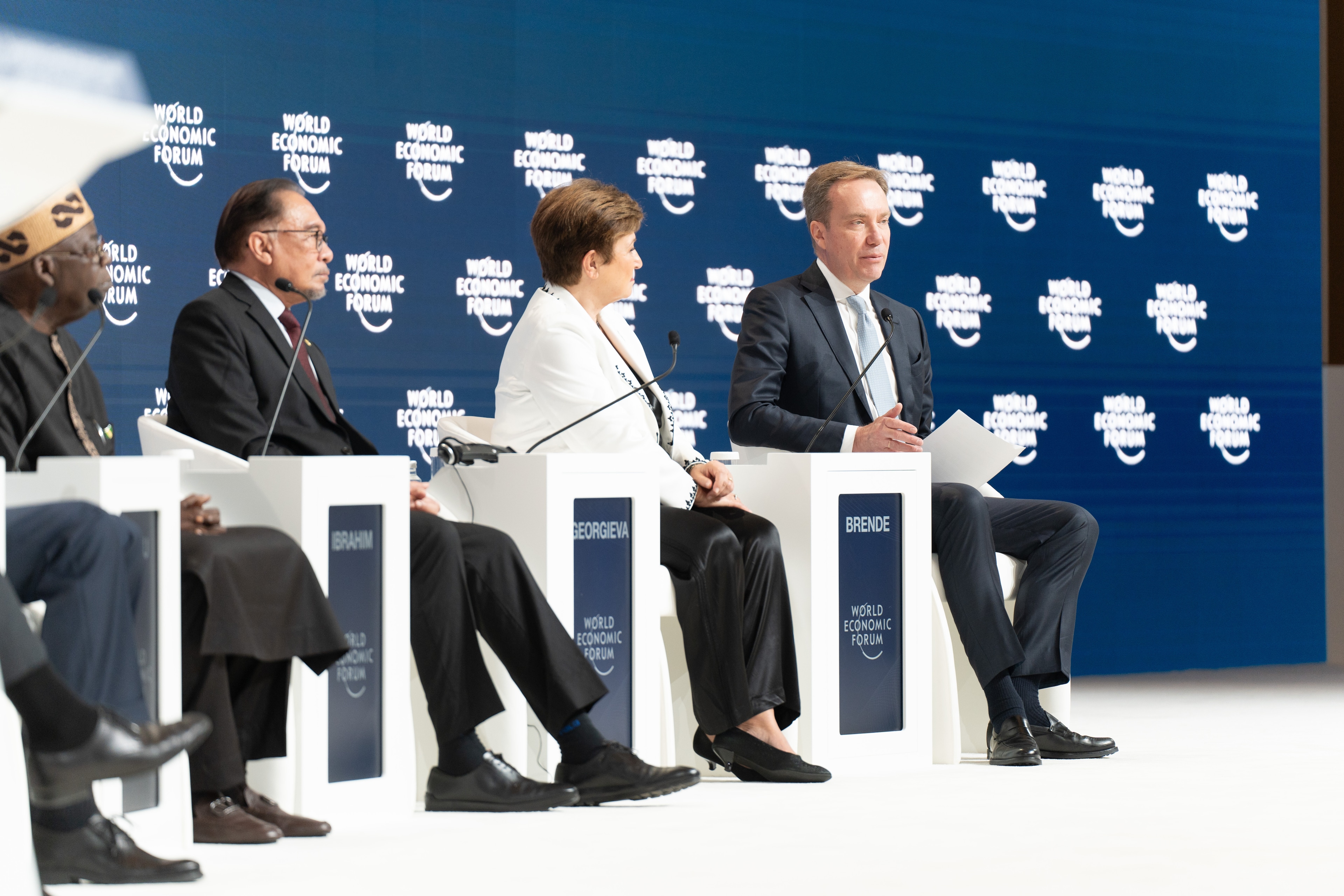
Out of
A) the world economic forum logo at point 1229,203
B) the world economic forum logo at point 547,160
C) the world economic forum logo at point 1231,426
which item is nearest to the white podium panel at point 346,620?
the world economic forum logo at point 547,160

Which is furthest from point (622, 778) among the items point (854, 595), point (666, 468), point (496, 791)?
point (854, 595)

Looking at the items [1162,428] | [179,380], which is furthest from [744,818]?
[1162,428]

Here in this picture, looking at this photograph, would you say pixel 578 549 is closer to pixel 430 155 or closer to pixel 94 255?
pixel 94 255

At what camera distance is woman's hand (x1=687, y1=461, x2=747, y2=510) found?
4031 mm

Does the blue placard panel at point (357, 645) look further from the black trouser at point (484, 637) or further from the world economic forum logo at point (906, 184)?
the world economic forum logo at point (906, 184)

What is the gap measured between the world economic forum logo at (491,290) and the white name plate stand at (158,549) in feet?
8.08

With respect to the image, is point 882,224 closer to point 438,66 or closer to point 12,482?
point 438,66

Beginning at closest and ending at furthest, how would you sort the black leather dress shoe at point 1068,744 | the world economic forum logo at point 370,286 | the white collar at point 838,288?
the black leather dress shoe at point 1068,744
the white collar at point 838,288
the world economic forum logo at point 370,286

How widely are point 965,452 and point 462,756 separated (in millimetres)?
1575

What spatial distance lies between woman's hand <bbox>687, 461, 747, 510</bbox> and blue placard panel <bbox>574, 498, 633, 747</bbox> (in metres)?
0.33

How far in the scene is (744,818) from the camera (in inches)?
128

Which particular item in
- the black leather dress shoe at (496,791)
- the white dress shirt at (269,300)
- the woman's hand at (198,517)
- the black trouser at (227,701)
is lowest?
the black leather dress shoe at (496,791)

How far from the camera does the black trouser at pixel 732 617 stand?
12.4 ft

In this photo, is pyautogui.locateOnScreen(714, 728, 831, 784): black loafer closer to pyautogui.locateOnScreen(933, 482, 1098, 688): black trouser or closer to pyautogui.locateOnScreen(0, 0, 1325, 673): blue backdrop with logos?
pyautogui.locateOnScreen(933, 482, 1098, 688): black trouser
